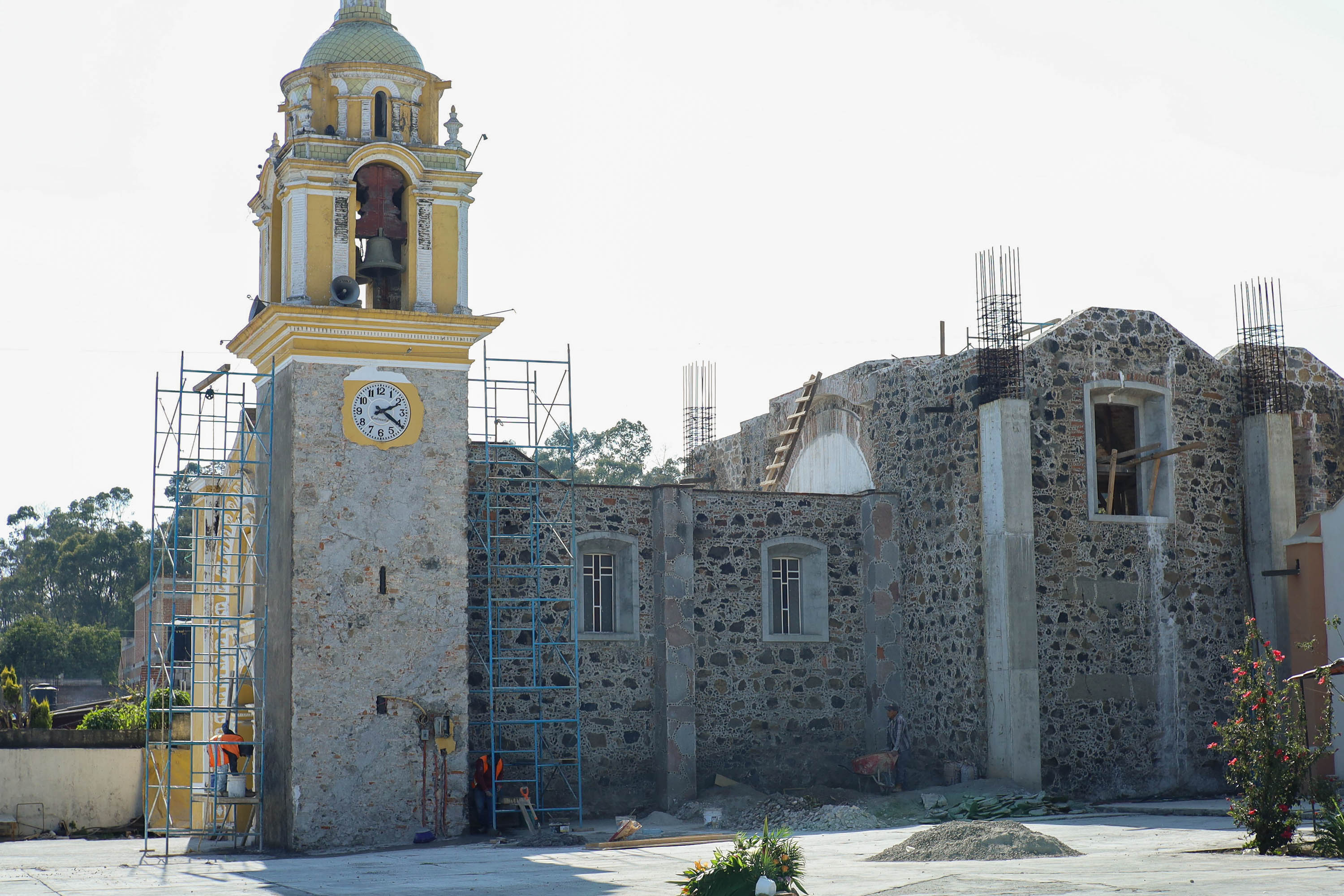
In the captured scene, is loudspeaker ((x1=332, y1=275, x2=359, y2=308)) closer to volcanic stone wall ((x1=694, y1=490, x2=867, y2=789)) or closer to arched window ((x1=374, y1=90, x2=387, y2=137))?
arched window ((x1=374, y1=90, x2=387, y2=137))

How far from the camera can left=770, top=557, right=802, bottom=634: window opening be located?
20.8m

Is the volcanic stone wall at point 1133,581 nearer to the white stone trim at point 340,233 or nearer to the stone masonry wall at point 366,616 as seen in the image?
the stone masonry wall at point 366,616

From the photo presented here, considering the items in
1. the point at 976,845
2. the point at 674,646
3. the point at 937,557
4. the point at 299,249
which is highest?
the point at 299,249

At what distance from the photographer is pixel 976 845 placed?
13.5 m

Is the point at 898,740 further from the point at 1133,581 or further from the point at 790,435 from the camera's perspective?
the point at 790,435

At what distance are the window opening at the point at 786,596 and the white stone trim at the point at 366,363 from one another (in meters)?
5.42

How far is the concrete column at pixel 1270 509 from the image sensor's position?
20719 mm

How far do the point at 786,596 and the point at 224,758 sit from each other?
25.6 feet

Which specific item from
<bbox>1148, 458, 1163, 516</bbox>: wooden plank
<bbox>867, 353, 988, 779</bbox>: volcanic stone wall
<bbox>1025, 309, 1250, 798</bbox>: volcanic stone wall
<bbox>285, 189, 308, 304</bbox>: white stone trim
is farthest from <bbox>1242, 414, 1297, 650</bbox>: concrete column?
<bbox>285, 189, 308, 304</bbox>: white stone trim

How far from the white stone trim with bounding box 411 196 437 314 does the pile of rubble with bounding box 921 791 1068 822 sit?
28.8 ft

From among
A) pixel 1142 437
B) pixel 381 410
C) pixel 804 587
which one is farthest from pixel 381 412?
pixel 1142 437

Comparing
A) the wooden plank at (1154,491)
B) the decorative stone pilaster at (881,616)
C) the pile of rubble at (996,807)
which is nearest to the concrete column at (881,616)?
the decorative stone pilaster at (881,616)

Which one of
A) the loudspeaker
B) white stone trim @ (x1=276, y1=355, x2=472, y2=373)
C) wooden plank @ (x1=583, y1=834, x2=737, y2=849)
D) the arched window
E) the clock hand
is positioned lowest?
wooden plank @ (x1=583, y1=834, x2=737, y2=849)

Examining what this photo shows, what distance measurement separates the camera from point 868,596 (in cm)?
2106
